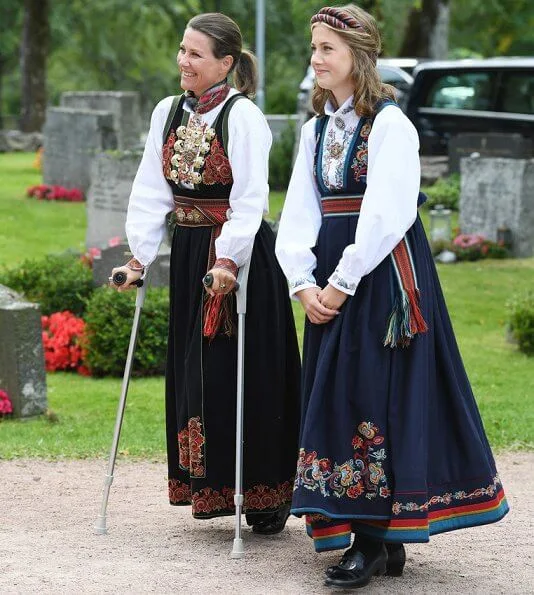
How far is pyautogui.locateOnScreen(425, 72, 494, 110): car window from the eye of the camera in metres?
20.8

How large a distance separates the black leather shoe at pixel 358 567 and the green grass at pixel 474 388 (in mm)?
2861

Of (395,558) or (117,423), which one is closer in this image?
(395,558)

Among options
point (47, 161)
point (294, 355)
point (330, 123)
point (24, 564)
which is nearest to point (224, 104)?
point (330, 123)

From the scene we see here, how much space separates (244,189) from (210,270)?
0.34 metres

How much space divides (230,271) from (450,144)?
14.8 metres

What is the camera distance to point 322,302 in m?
4.69

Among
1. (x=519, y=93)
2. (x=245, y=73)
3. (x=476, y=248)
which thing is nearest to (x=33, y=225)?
(x=476, y=248)

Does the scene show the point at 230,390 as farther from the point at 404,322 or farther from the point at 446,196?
the point at 446,196

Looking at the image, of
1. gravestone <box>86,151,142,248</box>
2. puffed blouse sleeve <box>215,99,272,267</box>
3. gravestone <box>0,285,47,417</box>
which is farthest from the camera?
gravestone <box>86,151,142,248</box>

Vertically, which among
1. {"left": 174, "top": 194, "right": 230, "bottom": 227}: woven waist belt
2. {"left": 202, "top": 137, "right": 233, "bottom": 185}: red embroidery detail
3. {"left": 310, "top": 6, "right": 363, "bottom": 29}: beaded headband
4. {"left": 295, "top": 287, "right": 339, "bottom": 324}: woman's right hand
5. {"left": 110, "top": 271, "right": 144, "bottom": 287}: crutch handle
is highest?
{"left": 310, "top": 6, "right": 363, "bottom": 29}: beaded headband

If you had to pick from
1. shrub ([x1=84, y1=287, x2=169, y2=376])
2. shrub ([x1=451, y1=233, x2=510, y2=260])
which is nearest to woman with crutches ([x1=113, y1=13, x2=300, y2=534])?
shrub ([x1=84, y1=287, x2=169, y2=376])

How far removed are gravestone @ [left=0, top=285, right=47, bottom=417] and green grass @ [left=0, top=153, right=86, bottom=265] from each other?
19.7 ft

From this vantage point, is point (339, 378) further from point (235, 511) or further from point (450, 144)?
point (450, 144)

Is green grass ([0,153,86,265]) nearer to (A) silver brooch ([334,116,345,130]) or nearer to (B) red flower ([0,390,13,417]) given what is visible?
(B) red flower ([0,390,13,417])
